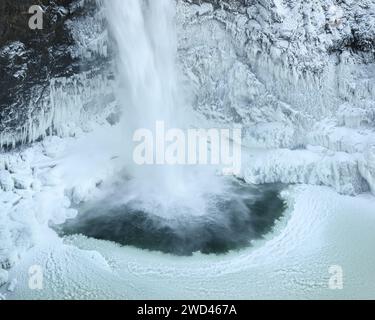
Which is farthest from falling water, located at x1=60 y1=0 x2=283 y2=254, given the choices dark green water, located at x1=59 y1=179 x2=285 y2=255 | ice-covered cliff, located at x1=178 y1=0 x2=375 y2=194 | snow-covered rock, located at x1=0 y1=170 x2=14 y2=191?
snow-covered rock, located at x1=0 y1=170 x2=14 y2=191

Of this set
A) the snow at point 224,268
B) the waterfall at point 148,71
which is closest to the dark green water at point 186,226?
the snow at point 224,268

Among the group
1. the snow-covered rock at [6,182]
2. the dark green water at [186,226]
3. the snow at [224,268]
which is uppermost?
the snow-covered rock at [6,182]

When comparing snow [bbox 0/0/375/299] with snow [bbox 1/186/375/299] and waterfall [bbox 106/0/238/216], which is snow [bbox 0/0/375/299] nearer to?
snow [bbox 1/186/375/299]

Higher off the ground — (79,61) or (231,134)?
(79,61)

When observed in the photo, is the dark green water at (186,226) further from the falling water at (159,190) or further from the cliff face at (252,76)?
the cliff face at (252,76)

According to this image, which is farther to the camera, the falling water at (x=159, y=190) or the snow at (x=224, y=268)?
the falling water at (x=159, y=190)
